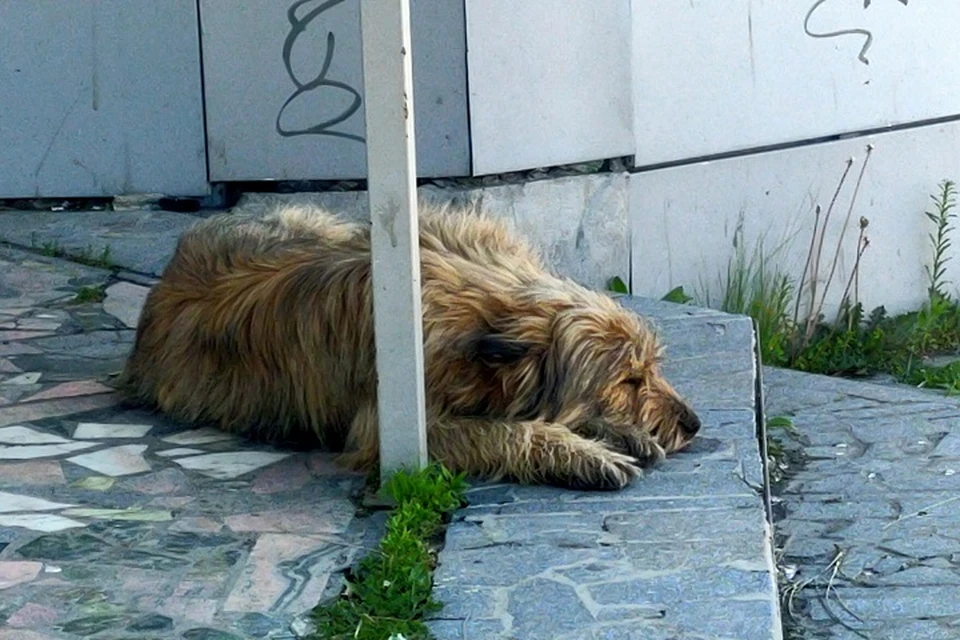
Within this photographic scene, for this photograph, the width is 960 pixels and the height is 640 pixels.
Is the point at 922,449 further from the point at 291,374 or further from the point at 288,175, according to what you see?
the point at 288,175

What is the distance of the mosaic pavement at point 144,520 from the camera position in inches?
144

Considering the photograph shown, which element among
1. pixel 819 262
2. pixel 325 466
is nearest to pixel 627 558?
pixel 325 466

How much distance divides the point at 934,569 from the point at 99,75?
197 inches

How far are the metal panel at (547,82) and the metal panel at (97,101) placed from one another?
1501 mm

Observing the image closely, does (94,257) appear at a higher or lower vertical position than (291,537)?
higher

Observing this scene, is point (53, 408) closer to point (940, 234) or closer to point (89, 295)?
point (89, 295)

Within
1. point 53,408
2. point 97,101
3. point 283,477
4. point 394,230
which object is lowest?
point 283,477

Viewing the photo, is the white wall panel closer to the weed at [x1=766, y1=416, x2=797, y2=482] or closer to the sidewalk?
the weed at [x1=766, y1=416, x2=797, y2=482]

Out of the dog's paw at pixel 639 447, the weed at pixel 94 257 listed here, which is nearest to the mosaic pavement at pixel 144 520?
the dog's paw at pixel 639 447

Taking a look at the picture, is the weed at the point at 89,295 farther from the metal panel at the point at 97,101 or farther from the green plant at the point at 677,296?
the green plant at the point at 677,296

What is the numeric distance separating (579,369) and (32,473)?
5.47ft

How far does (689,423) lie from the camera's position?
4.90 m

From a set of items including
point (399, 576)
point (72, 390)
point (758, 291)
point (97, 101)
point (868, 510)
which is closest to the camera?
point (399, 576)

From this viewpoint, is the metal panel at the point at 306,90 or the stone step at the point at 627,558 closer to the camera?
the stone step at the point at 627,558
